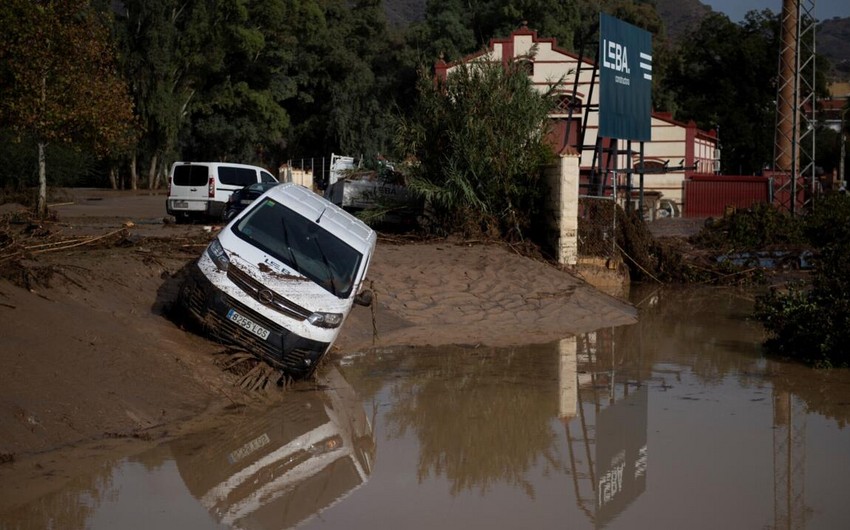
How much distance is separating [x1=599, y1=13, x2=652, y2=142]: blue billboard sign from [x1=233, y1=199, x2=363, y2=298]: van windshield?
1617cm

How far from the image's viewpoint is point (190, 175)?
→ 2983 centimetres

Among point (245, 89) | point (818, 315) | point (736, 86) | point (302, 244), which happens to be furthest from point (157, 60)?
point (818, 315)

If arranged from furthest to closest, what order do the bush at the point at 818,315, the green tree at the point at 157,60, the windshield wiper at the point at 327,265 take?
the green tree at the point at 157,60 → the bush at the point at 818,315 → the windshield wiper at the point at 327,265

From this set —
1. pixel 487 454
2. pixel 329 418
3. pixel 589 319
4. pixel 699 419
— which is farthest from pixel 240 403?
pixel 589 319

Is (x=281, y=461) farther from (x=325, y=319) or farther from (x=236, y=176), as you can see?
(x=236, y=176)

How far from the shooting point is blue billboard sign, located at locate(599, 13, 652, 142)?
2775 cm

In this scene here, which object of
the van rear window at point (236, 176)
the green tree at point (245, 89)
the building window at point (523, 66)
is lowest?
the van rear window at point (236, 176)

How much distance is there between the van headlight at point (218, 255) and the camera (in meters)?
11.8

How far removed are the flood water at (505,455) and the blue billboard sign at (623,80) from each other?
14.3 metres

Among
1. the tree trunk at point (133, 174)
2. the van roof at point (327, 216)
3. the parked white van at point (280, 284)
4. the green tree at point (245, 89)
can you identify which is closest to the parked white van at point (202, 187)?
the van roof at point (327, 216)

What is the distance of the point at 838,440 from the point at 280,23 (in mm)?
60377

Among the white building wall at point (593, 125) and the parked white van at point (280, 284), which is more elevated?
the white building wall at point (593, 125)

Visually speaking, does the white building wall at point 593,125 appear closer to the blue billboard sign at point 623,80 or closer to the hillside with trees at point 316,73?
the hillside with trees at point 316,73

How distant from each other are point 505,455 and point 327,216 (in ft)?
14.9
